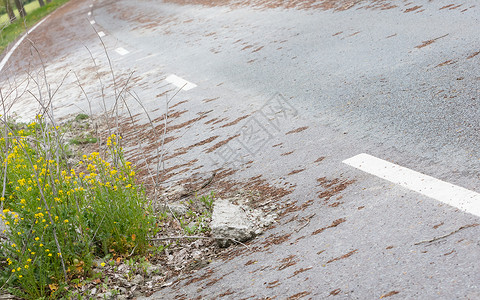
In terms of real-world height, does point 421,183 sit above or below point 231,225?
below

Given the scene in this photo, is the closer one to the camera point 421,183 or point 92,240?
point 421,183

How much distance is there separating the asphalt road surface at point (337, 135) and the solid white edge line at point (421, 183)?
12mm

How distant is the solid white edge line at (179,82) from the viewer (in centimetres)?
897

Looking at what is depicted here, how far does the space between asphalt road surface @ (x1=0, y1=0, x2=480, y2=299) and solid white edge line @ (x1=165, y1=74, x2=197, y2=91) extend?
0.04 m

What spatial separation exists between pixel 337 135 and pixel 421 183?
1523 mm

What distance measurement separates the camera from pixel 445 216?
11.5 feet

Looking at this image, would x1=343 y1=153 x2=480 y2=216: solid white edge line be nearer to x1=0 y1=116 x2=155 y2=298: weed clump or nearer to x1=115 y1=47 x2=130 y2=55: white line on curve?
x1=0 y1=116 x2=155 y2=298: weed clump

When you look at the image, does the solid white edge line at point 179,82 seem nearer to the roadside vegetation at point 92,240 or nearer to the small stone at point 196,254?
the roadside vegetation at point 92,240

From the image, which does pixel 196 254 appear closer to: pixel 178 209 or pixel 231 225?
pixel 231 225

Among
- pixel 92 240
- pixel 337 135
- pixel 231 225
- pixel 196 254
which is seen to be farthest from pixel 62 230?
pixel 337 135

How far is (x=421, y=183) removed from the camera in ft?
13.2

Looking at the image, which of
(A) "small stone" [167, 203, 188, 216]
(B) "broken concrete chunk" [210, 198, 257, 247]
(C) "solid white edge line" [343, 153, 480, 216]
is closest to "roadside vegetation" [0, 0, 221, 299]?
(A) "small stone" [167, 203, 188, 216]

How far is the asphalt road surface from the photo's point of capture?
3293 millimetres

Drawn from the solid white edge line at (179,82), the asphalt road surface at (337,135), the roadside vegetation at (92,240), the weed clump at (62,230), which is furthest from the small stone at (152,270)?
the solid white edge line at (179,82)
